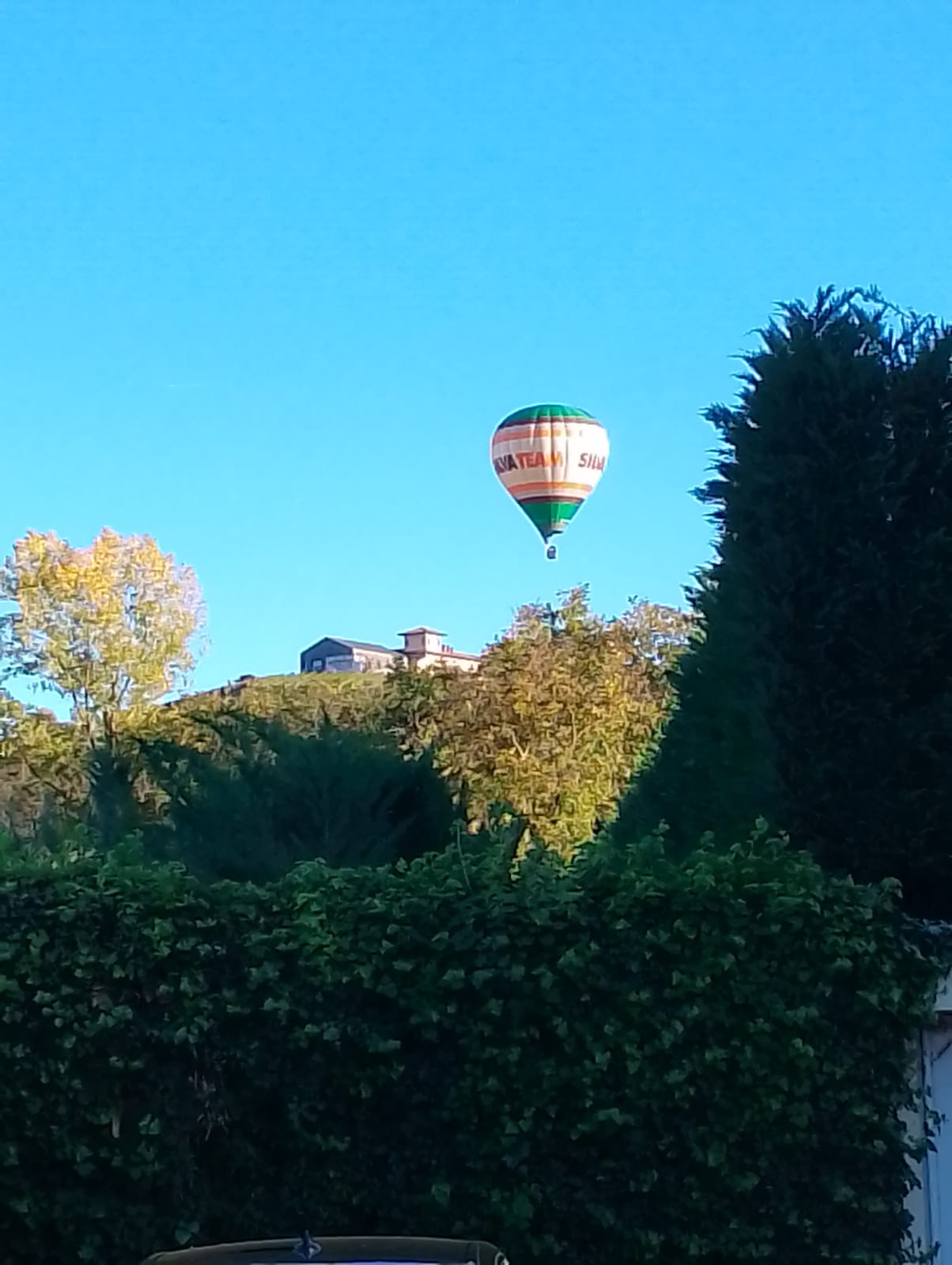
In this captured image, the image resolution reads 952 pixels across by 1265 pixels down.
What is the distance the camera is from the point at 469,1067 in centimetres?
782

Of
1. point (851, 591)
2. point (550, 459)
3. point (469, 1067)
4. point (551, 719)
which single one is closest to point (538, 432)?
point (550, 459)

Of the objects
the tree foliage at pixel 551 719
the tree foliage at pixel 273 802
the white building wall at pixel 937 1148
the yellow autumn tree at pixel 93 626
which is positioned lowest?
the white building wall at pixel 937 1148

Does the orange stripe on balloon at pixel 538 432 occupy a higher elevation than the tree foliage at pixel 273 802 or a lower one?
higher

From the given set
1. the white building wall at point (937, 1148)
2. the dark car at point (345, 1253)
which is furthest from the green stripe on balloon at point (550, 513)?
the dark car at point (345, 1253)

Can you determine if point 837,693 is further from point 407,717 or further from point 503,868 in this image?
point 407,717

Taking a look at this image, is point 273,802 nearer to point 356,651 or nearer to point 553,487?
point 553,487

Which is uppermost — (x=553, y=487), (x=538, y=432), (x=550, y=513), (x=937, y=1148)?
(x=538, y=432)

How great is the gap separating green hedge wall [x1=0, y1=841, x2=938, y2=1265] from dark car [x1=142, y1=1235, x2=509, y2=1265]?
2801mm

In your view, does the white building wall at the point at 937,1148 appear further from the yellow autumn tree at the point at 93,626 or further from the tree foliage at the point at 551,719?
the yellow autumn tree at the point at 93,626

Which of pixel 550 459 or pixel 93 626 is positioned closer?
pixel 550 459

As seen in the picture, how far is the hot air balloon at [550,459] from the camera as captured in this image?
110 feet

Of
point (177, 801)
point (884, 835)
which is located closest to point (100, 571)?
point (177, 801)

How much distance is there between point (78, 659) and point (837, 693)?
3804cm

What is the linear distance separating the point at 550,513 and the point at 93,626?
1686 centimetres
